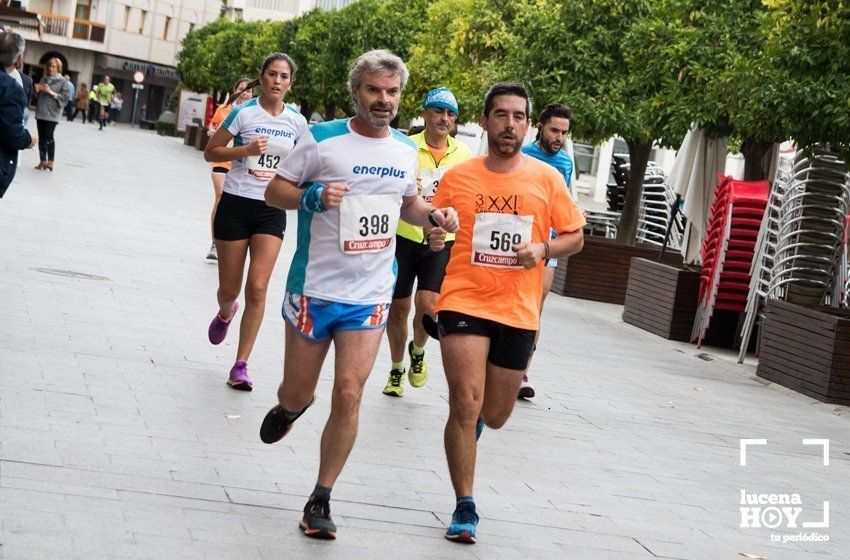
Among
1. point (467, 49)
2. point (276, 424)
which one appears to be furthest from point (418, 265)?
point (467, 49)

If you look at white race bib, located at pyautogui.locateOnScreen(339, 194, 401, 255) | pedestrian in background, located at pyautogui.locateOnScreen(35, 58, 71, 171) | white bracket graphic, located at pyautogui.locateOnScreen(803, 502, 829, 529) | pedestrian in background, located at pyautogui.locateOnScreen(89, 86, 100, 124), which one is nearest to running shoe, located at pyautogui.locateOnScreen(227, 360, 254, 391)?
white race bib, located at pyautogui.locateOnScreen(339, 194, 401, 255)

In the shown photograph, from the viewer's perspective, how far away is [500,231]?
20.3 feet

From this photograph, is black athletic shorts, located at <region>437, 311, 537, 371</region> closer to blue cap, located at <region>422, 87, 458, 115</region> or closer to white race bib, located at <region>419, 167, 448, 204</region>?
white race bib, located at <region>419, 167, 448, 204</region>

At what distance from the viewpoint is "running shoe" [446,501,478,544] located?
5.80 metres

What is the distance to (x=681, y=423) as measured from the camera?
10.1m

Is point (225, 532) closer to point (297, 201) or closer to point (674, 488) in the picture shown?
point (297, 201)

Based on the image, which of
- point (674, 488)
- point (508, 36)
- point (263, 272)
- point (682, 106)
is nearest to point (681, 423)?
point (674, 488)

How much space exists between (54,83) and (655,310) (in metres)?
13.2

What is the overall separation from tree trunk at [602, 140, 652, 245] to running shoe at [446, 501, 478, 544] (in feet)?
50.7

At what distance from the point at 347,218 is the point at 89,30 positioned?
278ft

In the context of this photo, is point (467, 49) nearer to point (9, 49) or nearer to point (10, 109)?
point (9, 49)

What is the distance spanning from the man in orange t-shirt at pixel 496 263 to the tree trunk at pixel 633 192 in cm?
1476

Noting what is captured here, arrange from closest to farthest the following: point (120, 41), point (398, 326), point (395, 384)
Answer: point (398, 326), point (395, 384), point (120, 41)

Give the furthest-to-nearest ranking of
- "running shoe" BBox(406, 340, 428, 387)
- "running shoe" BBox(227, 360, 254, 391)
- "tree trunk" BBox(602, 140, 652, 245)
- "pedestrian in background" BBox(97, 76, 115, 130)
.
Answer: "pedestrian in background" BBox(97, 76, 115, 130) < "tree trunk" BBox(602, 140, 652, 245) < "running shoe" BBox(406, 340, 428, 387) < "running shoe" BBox(227, 360, 254, 391)
